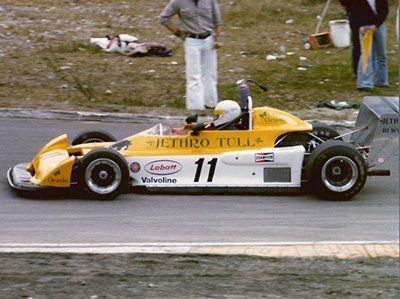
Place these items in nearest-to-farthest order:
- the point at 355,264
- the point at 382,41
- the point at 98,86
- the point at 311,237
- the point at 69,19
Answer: the point at 355,264 < the point at 311,237 < the point at 382,41 < the point at 98,86 < the point at 69,19

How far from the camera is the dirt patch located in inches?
219

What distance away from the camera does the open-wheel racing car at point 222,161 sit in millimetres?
8367

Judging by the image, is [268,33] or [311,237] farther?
[268,33]

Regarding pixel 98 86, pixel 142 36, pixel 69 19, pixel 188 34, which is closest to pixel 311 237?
pixel 188 34

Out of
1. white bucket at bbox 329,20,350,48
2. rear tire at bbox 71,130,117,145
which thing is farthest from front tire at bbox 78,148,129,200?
white bucket at bbox 329,20,350,48

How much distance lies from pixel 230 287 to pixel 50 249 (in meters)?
1.79

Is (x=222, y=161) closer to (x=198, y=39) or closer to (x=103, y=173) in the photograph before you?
(x=103, y=173)

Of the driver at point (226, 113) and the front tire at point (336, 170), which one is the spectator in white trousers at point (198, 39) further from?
the front tire at point (336, 170)

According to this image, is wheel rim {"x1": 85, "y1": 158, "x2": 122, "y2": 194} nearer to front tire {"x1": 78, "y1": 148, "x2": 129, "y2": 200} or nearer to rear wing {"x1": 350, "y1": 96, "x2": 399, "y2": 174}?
front tire {"x1": 78, "y1": 148, "x2": 129, "y2": 200}

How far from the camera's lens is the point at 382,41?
43.8 ft

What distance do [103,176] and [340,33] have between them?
10.2m

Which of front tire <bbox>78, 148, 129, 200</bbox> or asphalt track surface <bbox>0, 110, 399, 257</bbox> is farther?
front tire <bbox>78, 148, 129, 200</bbox>

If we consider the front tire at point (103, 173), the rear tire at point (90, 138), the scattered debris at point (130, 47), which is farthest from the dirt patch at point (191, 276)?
the scattered debris at point (130, 47)

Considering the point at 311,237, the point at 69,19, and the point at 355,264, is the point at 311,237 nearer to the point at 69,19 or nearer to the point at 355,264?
the point at 355,264
